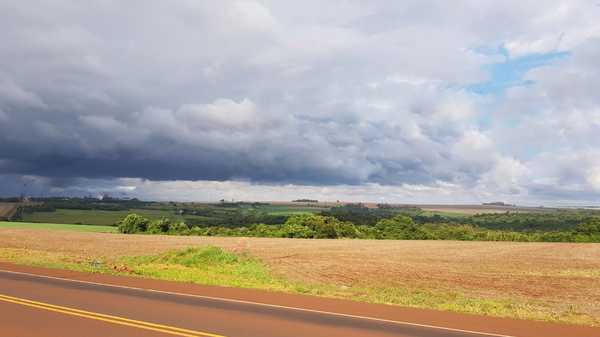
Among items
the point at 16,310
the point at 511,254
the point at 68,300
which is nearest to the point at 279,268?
the point at 68,300

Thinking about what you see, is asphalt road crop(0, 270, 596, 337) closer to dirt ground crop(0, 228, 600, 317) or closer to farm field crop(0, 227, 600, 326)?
farm field crop(0, 227, 600, 326)

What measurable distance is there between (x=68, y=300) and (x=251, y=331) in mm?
7941

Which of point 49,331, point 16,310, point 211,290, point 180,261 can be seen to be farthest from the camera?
point 180,261

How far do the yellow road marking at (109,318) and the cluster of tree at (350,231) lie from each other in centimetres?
7820

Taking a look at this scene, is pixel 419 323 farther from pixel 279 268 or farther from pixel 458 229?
pixel 458 229

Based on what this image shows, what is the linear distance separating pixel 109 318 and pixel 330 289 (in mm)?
12819

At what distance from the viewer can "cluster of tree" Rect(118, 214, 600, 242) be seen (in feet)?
304

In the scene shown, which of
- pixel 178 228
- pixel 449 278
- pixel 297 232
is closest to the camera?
pixel 449 278

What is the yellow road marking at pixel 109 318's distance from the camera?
12.8 meters

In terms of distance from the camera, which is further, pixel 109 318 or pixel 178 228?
pixel 178 228

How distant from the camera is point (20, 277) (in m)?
24.7

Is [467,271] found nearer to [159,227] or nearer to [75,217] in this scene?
[159,227]

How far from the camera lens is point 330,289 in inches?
995

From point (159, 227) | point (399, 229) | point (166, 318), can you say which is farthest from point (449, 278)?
point (159, 227)
